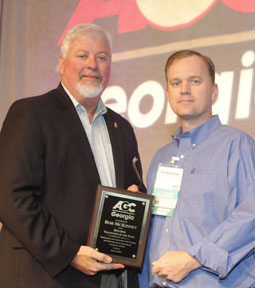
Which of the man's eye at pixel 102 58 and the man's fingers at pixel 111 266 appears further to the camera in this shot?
the man's eye at pixel 102 58

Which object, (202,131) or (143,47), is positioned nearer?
(202,131)

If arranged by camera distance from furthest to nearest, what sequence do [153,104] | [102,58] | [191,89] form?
[153,104]
[102,58]
[191,89]

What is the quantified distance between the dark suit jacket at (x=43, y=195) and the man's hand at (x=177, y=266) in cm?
39

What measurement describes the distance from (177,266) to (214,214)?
30cm

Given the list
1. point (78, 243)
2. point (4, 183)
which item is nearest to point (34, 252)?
point (78, 243)

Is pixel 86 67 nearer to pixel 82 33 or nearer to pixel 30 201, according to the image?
pixel 82 33

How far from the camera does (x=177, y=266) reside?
226 centimetres

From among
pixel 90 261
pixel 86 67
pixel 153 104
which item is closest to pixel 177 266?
pixel 90 261

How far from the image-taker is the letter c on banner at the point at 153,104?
4215 mm

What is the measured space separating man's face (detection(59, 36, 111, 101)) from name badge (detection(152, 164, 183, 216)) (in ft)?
2.09

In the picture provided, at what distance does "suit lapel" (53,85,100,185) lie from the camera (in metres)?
2.57

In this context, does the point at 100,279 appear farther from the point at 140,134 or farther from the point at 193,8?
the point at 193,8

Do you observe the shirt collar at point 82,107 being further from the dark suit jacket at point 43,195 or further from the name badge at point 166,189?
the name badge at point 166,189

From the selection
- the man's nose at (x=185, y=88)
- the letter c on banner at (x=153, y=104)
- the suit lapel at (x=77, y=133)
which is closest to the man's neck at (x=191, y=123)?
the man's nose at (x=185, y=88)
